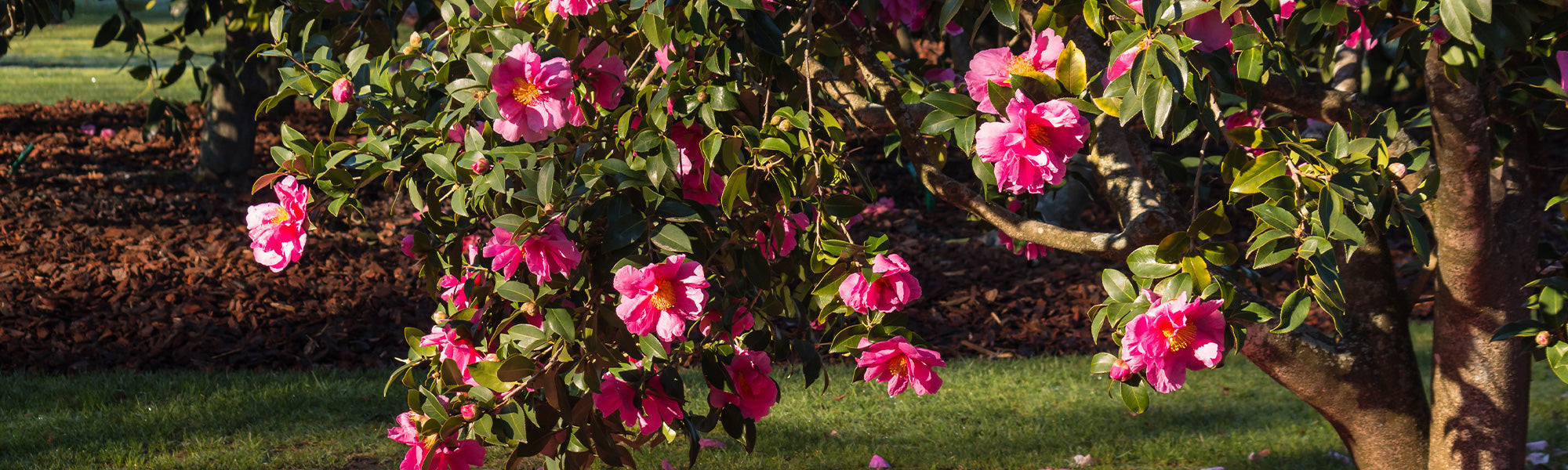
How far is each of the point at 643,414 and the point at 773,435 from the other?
6.03 feet

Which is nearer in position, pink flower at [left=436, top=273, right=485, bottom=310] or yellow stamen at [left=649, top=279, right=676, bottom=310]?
yellow stamen at [left=649, top=279, right=676, bottom=310]

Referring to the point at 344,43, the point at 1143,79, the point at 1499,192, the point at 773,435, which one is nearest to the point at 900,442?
the point at 773,435

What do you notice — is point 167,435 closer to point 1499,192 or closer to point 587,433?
point 587,433

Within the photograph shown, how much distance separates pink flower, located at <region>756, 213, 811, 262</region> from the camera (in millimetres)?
1612

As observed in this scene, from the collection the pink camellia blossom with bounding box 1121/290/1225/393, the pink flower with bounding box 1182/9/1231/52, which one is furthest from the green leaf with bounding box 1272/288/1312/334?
the pink flower with bounding box 1182/9/1231/52

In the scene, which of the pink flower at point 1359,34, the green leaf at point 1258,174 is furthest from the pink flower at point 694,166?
the pink flower at point 1359,34

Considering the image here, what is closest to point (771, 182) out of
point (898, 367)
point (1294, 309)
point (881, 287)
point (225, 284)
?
point (881, 287)

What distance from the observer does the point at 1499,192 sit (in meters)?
2.29

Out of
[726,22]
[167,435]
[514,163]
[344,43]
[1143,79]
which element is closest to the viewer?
[1143,79]

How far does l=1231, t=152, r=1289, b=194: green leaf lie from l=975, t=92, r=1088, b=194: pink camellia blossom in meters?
0.21

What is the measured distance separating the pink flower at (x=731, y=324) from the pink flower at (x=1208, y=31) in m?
0.76

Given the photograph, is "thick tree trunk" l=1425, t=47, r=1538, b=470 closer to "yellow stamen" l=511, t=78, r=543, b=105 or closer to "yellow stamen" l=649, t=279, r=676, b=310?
"yellow stamen" l=649, t=279, r=676, b=310

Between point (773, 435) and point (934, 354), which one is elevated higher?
point (934, 354)

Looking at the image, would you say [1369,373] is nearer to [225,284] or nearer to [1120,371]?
[1120,371]
